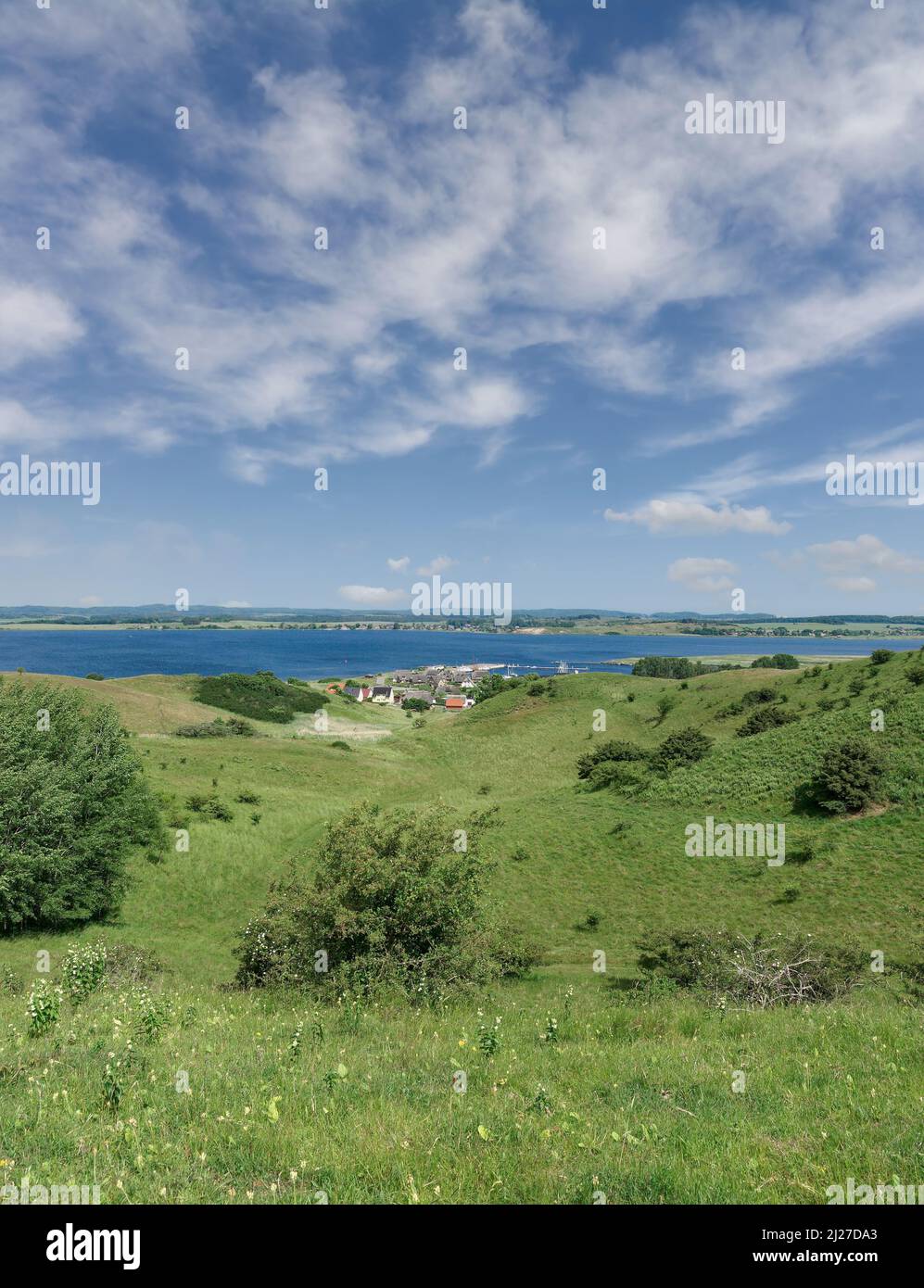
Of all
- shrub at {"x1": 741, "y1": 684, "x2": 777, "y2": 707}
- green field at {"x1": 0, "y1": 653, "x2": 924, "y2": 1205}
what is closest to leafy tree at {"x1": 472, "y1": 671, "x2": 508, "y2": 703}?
shrub at {"x1": 741, "y1": 684, "x2": 777, "y2": 707}

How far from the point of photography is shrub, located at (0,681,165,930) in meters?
26.7

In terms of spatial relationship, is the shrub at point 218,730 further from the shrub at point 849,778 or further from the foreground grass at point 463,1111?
the foreground grass at point 463,1111

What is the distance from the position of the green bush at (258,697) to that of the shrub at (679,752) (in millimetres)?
64172

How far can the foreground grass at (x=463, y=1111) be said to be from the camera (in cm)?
571

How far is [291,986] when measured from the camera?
1717 centimetres

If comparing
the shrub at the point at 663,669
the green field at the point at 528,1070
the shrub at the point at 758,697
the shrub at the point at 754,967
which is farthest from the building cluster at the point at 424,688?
the shrub at the point at 754,967

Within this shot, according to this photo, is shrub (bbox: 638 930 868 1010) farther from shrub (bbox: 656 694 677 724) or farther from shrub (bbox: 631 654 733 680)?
shrub (bbox: 631 654 733 680)

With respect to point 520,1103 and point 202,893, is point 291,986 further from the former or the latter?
point 202,893

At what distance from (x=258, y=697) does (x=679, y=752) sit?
78.2 m

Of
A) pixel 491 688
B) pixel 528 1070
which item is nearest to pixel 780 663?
pixel 491 688

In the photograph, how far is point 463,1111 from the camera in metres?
7.33
